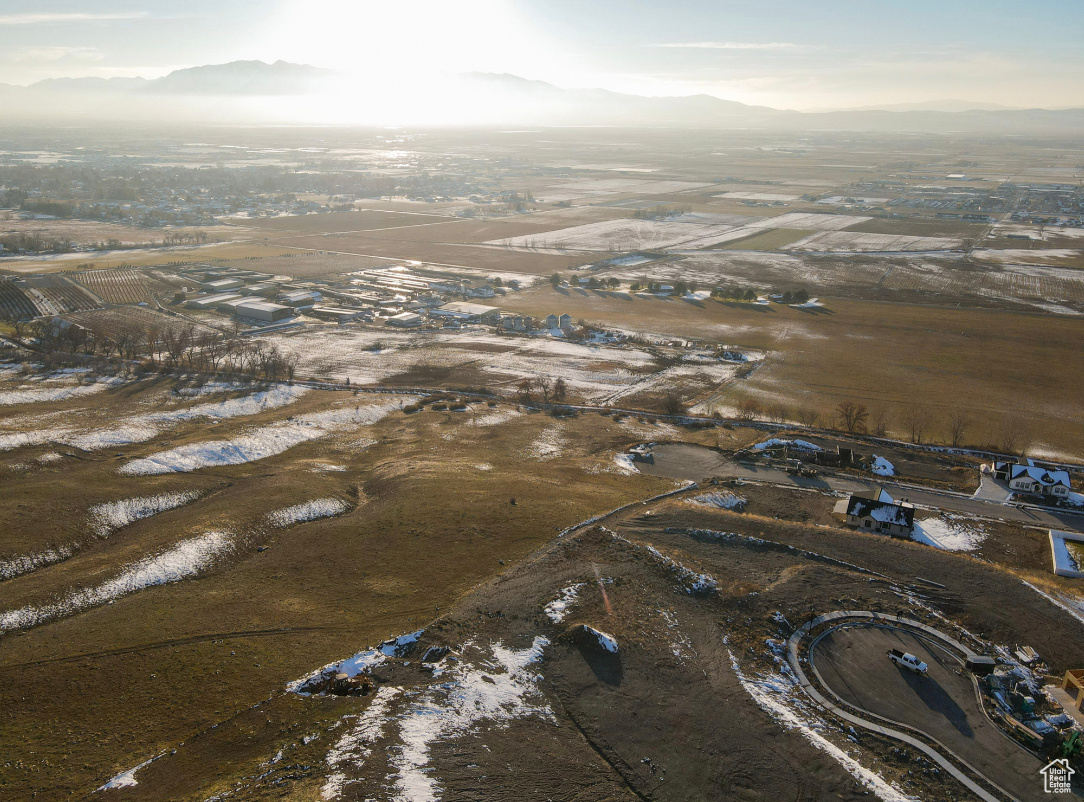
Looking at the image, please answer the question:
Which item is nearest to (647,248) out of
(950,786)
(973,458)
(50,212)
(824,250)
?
(824,250)

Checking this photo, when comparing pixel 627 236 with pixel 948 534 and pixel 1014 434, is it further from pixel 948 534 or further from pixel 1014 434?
pixel 948 534

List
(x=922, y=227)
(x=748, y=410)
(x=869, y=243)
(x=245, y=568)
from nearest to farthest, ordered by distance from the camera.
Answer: (x=245, y=568)
(x=748, y=410)
(x=869, y=243)
(x=922, y=227)

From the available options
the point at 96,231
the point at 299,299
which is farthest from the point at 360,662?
the point at 96,231

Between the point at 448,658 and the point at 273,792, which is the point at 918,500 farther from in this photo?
the point at 273,792

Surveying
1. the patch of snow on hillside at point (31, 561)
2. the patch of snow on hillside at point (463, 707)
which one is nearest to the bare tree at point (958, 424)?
the patch of snow on hillside at point (463, 707)

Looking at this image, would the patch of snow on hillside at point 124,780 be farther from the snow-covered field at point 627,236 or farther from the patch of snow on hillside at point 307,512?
the snow-covered field at point 627,236
